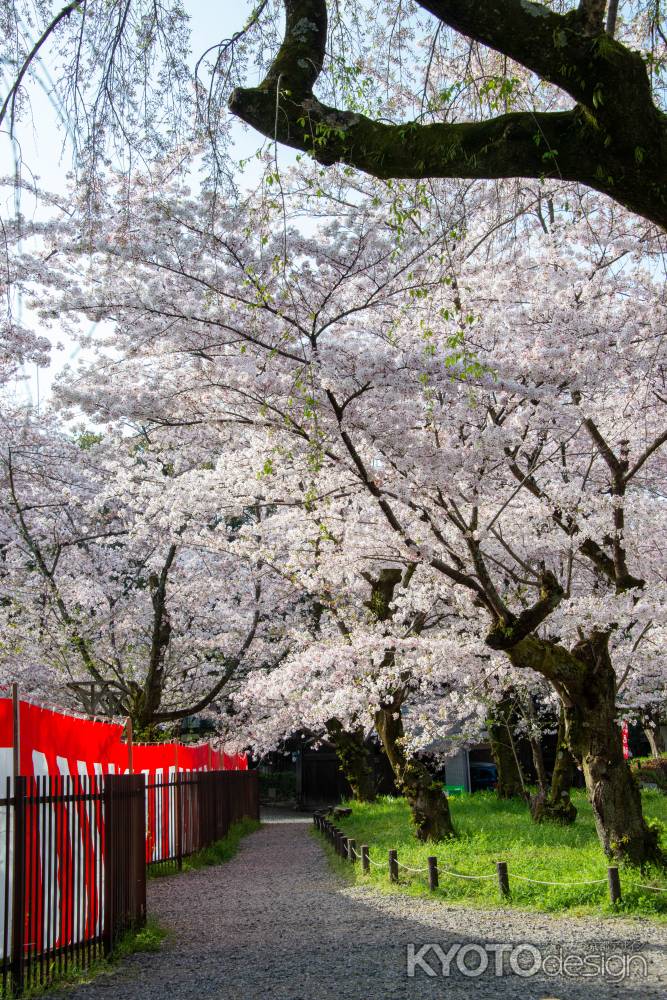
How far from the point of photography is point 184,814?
14.6 metres

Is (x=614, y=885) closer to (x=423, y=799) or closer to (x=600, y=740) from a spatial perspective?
(x=600, y=740)

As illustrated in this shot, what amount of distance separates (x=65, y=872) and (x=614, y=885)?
16.8 feet

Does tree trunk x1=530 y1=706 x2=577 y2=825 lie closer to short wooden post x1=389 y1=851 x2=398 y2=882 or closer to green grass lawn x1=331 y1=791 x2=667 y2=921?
green grass lawn x1=331 y1=791 x2=667 y2=921

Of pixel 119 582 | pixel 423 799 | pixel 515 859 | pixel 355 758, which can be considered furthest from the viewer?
pixel 355 758

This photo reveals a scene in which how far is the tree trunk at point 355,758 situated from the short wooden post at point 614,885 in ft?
50.6

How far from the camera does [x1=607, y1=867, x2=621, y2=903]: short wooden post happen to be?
824 centimetres

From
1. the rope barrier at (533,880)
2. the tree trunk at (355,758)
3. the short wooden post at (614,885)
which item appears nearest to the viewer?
the short wooden post at (614,885)

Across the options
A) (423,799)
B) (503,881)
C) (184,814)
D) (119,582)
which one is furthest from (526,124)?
(119,582)

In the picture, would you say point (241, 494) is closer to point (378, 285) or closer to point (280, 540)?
point (280, 540)

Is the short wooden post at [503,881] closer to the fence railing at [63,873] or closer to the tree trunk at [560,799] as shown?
the fence railing at [63,873]

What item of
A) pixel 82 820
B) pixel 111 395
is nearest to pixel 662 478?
pixel 111 395

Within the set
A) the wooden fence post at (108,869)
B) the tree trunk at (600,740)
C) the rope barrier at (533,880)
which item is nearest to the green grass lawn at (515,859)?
the rope barrier at (533,880)

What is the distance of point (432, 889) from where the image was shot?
9719 mm

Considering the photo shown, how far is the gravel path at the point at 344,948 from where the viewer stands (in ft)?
19.4
